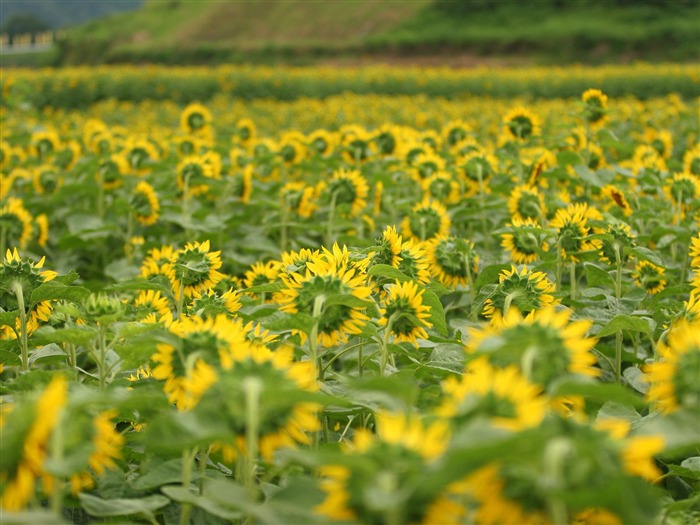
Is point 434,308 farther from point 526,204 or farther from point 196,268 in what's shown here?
point 526,204

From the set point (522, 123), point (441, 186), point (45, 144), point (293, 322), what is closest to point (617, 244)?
point (441, 186)

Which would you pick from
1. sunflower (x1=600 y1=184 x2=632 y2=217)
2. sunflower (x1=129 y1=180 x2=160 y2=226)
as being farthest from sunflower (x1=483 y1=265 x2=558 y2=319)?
sunflower (x1=129 y1=180 x2=160 y2=226)

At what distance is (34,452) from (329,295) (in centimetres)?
55

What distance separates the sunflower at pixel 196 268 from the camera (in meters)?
1.83

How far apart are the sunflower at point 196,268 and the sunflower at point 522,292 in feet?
2.02

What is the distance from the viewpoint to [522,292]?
1.67 meters

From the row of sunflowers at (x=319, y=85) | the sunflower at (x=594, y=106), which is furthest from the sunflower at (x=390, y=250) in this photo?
the row of sunflowers at (x=319, y=85)

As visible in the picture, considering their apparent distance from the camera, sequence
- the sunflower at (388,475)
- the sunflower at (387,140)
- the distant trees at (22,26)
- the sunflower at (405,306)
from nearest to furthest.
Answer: the sunflower at (388,475) → the sunflower at (405,306) → the sunflower at (387,140) → the distant trees at (22,26)

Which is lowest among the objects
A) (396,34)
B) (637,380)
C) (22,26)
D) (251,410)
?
(637,380)

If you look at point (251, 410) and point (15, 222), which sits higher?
point (251, 410)

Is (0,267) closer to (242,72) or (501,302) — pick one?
(501,302)

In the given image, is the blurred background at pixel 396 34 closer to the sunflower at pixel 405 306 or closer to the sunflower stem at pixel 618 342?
the sunflower stem at pixel 618 342

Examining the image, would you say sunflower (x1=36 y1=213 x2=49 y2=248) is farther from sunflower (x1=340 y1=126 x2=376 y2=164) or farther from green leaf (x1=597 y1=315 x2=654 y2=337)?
green leaf (x1=597 y1=315 x2=654 y2=337)

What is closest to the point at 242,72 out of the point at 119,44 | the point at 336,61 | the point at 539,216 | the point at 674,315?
the point at 336,61
